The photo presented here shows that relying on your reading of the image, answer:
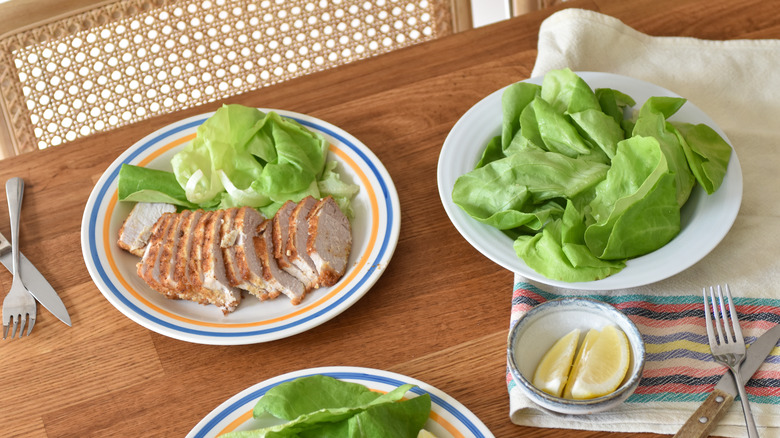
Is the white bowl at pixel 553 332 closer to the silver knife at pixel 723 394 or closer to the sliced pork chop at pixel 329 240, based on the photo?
the silver knife at pixel 723 394

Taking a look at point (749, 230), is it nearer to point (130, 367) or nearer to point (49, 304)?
point (130, 367)

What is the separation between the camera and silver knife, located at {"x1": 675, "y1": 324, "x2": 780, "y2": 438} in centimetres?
119

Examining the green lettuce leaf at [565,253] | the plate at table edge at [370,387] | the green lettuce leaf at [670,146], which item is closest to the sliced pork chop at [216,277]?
the plate at table edge at [370,387]

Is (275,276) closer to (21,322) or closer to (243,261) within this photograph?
(243,261)

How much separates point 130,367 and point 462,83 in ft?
3.33

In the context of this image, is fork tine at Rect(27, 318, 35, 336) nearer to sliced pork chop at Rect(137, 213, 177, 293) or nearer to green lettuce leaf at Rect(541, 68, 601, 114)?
sliced pork chop at Rect(137, 213, 177, 293)

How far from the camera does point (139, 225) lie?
163 centimetres

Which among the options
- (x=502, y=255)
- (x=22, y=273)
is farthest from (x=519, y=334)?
(x=22, y=273)

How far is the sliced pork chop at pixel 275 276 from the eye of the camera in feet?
4.91

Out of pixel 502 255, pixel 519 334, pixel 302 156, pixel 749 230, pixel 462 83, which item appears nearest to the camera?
pixel 519 334

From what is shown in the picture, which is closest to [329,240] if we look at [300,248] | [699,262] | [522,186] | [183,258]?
[300,248]

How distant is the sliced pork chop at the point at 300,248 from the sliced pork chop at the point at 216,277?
0.13 m

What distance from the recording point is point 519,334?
1.23 meters

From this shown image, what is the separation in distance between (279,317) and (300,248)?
5.9 inches
